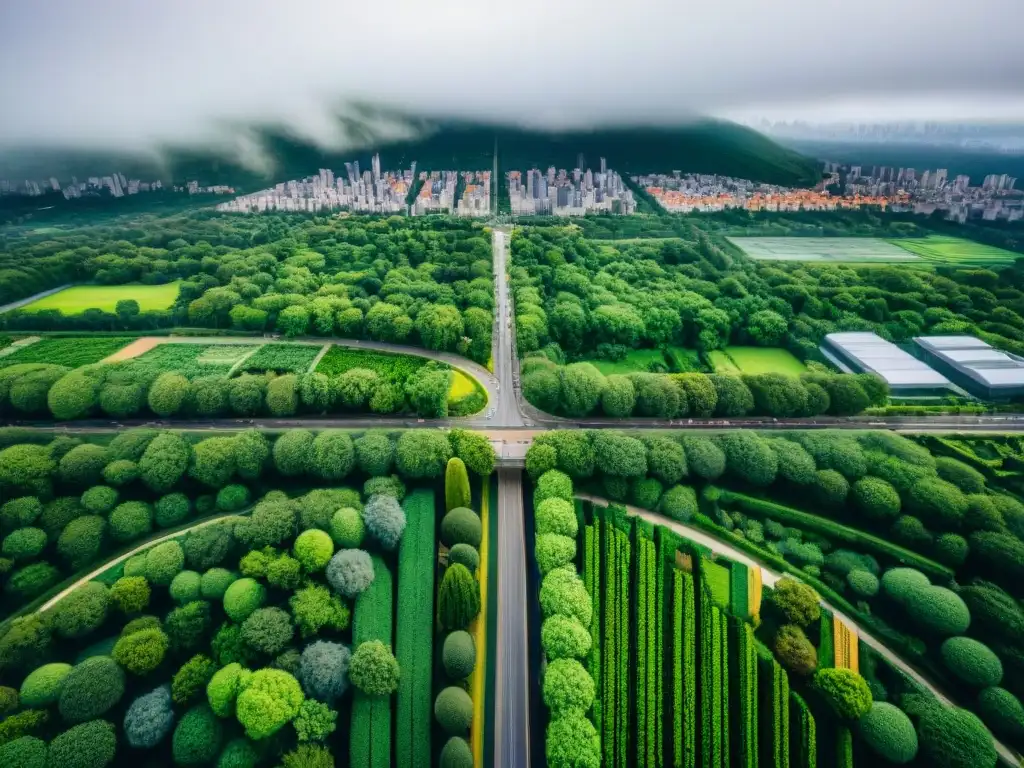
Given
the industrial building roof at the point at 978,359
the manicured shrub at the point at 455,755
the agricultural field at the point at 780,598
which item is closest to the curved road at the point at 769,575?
the agricultural field at the point at 780,598

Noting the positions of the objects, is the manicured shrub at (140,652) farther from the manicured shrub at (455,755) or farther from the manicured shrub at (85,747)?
the manicured shrub at (455,755)

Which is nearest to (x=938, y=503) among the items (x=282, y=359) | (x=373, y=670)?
(x=373, y=670)

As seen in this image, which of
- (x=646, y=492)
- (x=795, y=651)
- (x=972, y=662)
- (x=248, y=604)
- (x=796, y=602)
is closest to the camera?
(x=972, y=662)

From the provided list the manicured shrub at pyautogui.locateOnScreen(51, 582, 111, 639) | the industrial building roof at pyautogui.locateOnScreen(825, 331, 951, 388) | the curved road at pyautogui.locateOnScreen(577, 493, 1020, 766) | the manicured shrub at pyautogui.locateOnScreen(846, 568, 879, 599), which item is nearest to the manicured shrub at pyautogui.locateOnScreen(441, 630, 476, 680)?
the curved road at pyautogui.locateOnScreen(577, 493, 1020, 766)

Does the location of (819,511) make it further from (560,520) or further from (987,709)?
(560,520)

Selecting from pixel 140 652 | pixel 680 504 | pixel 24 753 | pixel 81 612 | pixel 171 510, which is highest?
pixel 171 510

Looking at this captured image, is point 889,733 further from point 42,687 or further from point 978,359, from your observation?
point 978,359

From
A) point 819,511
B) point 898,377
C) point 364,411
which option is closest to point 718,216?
point 898,377
